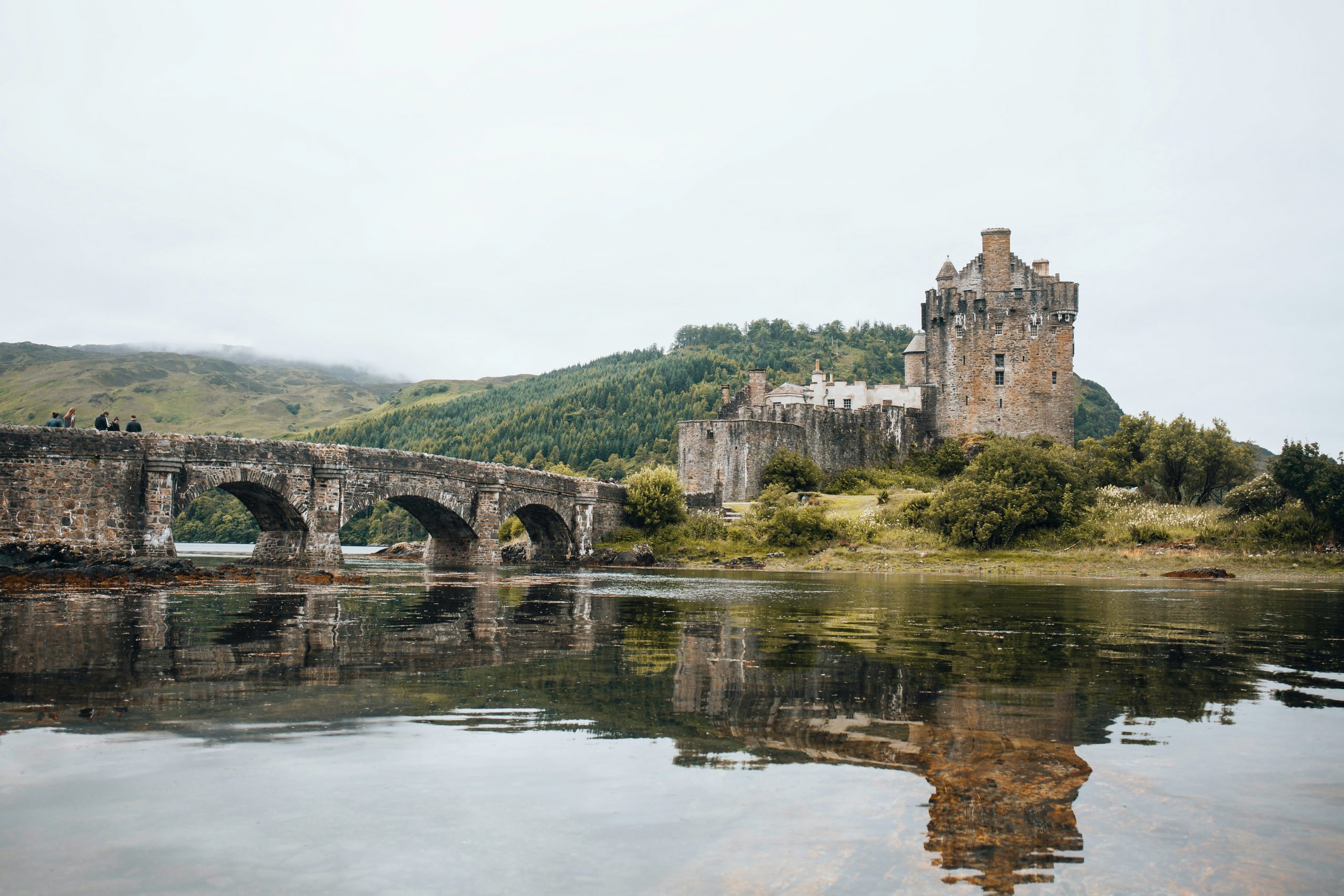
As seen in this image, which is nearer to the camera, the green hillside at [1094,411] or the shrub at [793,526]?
the shrub at [793,526]

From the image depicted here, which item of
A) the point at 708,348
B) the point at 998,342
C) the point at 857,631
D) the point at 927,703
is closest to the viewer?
the point at 927,703

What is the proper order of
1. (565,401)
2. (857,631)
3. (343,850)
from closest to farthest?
(343,850) < (857,631) < (565,401)

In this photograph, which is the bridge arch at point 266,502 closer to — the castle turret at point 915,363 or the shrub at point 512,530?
the shrub at point 512,530

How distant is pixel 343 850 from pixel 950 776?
3.58 meters

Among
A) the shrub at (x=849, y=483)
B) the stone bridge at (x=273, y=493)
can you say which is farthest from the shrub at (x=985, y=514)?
the stone bridge at (x=273, y=493)

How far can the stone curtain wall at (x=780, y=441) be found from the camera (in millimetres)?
60000

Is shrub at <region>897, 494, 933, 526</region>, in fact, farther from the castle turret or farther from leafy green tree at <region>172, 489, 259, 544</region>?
leafy green tree at <region>172, 489, 259, 544</region>

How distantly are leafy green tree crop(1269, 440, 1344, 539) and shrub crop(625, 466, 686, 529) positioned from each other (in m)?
28.1

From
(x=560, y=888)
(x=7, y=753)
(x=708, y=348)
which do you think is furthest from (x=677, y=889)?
(x=708, y=348)

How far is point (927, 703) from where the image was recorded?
28.6 feet

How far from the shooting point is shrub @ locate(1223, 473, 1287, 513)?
4134 centimetres

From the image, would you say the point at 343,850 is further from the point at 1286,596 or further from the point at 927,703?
the point at 1286,596

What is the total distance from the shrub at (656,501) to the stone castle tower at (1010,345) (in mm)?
23342

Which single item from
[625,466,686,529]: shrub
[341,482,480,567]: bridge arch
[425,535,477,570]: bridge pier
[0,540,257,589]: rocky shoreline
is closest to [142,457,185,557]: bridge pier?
[0,540,257,589]: rocky shoreline
